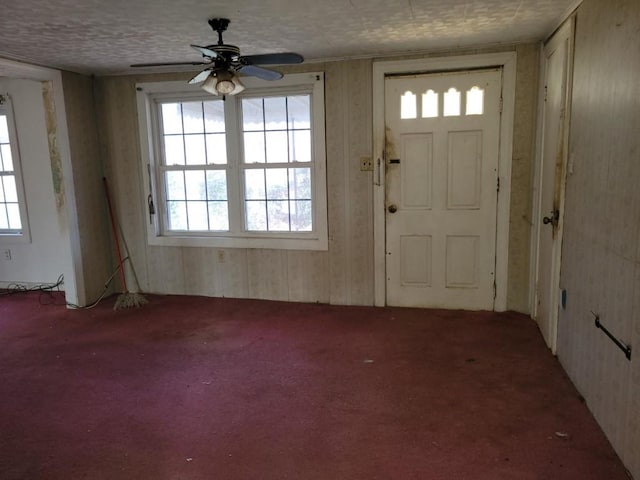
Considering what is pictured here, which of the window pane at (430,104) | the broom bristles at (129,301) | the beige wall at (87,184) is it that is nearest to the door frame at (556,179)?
the window pane at (430,104)

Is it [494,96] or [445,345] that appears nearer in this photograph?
[445,345]

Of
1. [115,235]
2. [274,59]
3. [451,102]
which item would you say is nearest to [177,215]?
[115,235]

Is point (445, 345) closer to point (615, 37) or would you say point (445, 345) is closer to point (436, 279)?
point (436, 279)

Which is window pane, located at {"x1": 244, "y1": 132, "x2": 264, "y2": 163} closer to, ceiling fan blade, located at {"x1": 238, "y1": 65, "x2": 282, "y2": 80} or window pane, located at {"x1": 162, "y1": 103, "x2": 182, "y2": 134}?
window pane, located at {"x1": 162, "y1": 103, "x2": 182, "y2": 134}

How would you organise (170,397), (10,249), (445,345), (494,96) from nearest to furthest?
(170,397)
(445,345)
(494,96)
(10,249)

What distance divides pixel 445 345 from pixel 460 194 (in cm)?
136

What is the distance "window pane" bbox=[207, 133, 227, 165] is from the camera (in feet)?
14.8

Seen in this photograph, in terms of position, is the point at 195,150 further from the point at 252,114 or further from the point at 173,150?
the point at 252,114

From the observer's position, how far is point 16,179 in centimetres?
500

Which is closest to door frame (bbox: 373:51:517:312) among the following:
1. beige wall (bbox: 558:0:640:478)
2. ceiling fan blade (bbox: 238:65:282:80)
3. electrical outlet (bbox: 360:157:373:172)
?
electrical outlet (bbox: 360:157:373:172)

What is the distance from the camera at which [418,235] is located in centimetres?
414

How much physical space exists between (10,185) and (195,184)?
2246 millimetres

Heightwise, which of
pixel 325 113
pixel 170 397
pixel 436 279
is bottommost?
pixel 170 397

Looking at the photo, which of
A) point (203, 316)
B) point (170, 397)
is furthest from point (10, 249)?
point (170, 397)
